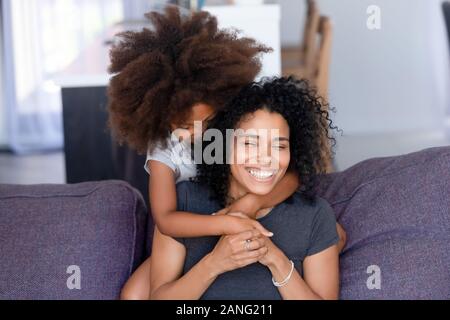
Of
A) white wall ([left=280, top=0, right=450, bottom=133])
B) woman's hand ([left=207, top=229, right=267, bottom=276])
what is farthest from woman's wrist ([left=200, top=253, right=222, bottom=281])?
white wall ([left=280, top=0, right=450, bottom=133])

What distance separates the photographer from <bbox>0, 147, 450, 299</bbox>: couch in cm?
138

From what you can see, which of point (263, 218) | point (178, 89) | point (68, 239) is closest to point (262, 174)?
point (263, 218)

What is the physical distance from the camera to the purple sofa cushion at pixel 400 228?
136cm

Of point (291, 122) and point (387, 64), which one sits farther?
point (387, 64)

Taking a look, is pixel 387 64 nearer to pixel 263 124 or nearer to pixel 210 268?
pixel 263 124

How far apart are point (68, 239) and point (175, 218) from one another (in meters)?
0.30

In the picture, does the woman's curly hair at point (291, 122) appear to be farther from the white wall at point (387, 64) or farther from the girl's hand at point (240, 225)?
the white wall at point (387, 64)

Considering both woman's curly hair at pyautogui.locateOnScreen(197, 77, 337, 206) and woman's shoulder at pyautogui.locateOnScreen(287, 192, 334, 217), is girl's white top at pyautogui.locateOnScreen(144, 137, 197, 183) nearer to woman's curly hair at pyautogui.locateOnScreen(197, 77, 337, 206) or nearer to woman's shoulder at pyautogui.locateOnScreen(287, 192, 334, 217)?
woman's curly hair at pyautogui.locateOnScreen(197, 77, 337, 206)

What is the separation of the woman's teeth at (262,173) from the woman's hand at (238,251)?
0.11 meters

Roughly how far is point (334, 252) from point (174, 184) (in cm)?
35

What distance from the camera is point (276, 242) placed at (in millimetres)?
1318

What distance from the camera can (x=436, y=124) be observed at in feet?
15.1
